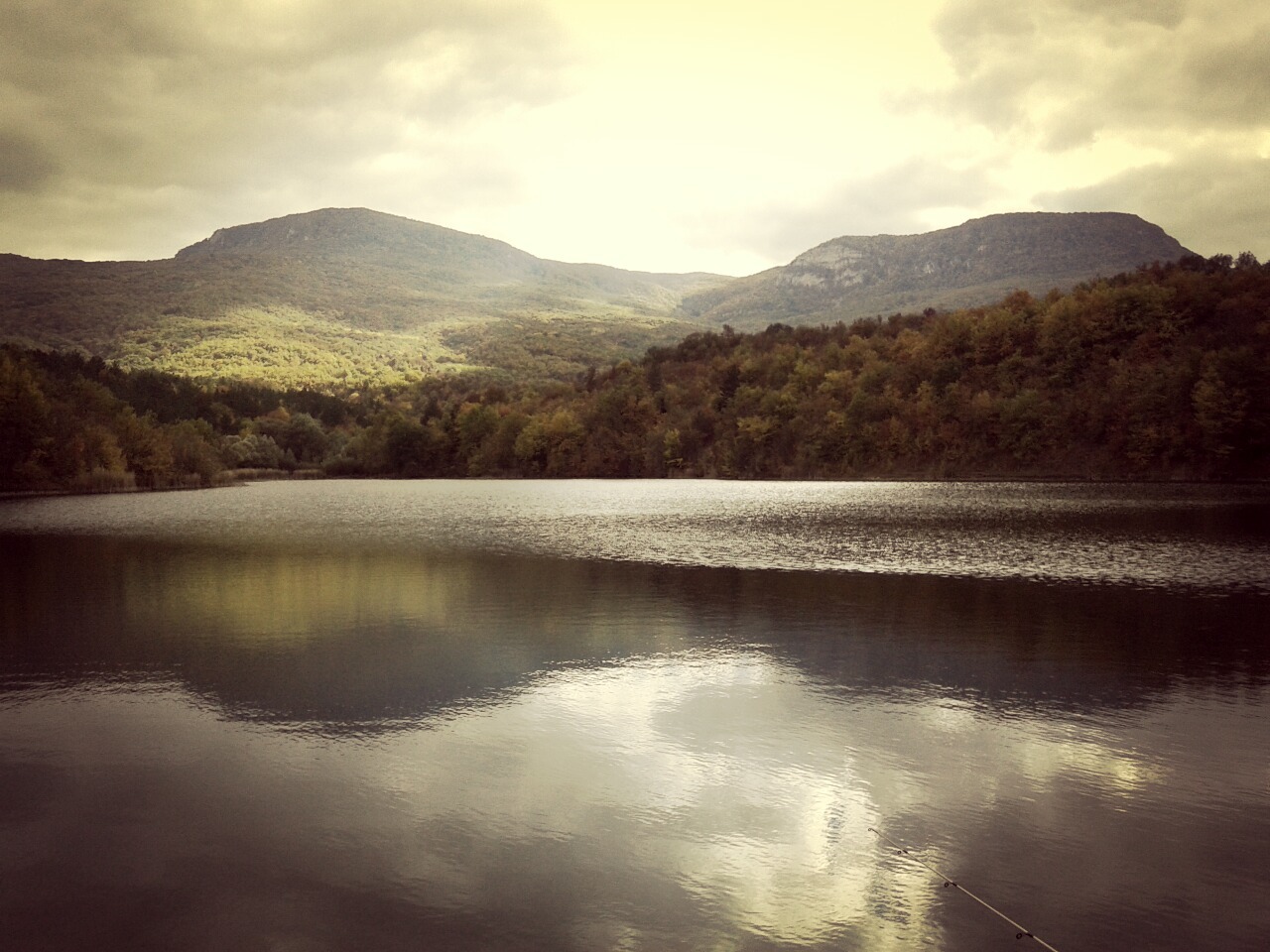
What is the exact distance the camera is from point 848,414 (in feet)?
484

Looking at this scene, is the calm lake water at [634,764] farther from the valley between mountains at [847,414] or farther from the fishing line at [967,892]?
the valley between mountains at [847,414]

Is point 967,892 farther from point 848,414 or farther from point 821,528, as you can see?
point 848,414

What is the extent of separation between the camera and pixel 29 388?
299 feet

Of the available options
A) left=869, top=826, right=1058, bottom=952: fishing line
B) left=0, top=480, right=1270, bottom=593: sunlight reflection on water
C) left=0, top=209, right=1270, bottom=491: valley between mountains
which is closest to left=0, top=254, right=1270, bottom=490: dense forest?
left=0, top=209, right=1270, bottom=491: valley between mountains

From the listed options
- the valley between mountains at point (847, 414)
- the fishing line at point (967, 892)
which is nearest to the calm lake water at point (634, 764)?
the fishing line at point (967, 892)

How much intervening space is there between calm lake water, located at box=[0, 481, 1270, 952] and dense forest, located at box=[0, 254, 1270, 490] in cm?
9154

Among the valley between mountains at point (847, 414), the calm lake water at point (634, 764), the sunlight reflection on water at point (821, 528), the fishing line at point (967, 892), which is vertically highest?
the valley between mountains at point (847, 414)

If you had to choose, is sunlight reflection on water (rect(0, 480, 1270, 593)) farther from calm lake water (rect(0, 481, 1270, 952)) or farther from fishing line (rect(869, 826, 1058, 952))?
fishing line (rect(869, 826, 1058, 952))

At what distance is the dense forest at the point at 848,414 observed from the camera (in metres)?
105

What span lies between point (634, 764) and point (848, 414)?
141 metres

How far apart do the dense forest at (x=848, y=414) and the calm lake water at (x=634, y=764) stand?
91.5m

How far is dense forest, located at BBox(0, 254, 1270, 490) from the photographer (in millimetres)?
105125

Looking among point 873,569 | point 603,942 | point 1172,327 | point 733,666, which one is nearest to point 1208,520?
point 873,569

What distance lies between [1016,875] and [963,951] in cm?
171
